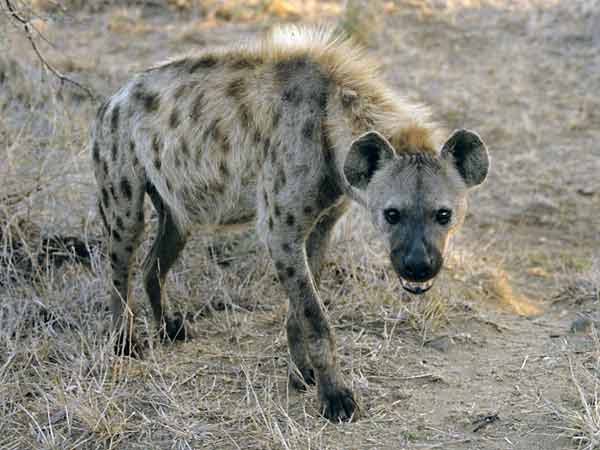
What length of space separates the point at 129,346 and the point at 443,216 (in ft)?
5.13

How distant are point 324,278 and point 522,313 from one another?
3.35 ft

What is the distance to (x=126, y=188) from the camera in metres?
3.98

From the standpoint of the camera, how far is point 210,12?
364 inches

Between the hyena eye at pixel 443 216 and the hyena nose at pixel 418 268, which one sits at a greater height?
the hyena eye at pixel 443 216

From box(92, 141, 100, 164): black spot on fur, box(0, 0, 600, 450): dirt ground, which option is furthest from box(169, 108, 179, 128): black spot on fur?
box(0, 0, 600, 450): dirt ground

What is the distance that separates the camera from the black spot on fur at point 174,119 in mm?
3885

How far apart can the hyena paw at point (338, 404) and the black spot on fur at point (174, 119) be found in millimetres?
1279

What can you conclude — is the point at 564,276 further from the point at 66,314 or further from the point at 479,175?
the point at 66,314

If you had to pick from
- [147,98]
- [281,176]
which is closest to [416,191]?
[281,176]

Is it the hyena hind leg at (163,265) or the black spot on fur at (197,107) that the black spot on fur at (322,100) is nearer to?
the black spot on fur at (197,107)

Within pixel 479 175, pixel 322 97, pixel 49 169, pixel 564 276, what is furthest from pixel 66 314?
pixel 564 276

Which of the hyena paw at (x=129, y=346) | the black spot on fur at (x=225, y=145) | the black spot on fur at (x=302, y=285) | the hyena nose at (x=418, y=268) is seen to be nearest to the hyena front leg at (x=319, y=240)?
the black spot on fur at (x=302, y=285)

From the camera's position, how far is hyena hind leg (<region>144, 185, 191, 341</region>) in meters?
4.22

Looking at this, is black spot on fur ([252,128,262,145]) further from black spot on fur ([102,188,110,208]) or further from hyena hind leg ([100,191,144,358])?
black spot on fur ([102,188,110,208])
